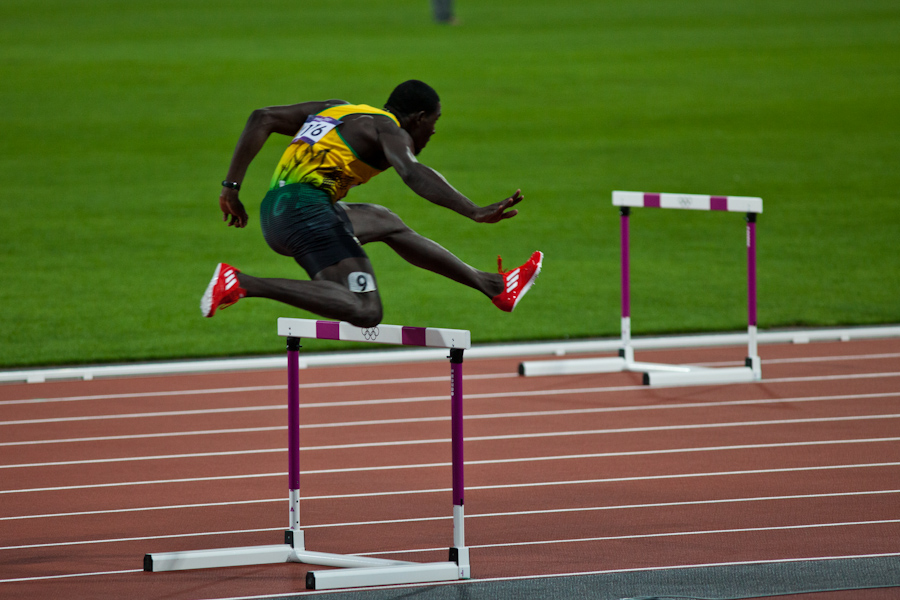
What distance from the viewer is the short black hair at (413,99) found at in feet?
17.1

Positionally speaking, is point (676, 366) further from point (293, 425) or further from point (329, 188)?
point (293, 425)

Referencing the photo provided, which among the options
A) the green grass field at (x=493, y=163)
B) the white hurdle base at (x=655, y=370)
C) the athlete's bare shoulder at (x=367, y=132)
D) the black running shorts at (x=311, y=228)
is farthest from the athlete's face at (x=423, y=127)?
the green grass field at (x=493, y=163)

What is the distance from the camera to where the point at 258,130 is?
17.7 feet

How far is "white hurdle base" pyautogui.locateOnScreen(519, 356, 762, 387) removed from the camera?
317 inches

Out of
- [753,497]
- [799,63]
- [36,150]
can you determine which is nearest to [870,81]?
[799,63]

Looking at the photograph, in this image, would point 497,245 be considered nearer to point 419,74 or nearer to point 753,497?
point 753,497

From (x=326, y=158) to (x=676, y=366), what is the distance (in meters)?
3.97

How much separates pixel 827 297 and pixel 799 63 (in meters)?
14.7

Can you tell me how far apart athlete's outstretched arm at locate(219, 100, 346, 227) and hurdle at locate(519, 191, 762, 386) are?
9.73 ft

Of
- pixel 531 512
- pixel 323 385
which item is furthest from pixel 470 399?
pixel 531 512

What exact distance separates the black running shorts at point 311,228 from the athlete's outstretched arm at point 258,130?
0.68 ft

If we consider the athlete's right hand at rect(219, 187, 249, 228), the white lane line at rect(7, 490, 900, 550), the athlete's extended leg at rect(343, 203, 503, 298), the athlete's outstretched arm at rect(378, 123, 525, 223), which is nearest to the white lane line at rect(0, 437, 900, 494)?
the white lane line at rect(7, 490, 900, 550)

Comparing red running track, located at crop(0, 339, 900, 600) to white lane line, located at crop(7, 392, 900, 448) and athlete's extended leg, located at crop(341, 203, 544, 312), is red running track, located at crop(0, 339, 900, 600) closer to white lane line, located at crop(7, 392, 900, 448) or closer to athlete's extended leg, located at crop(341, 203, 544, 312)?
white lane line, located at crop(7, 392, 900, 448)

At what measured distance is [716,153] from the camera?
1727 centimetres
